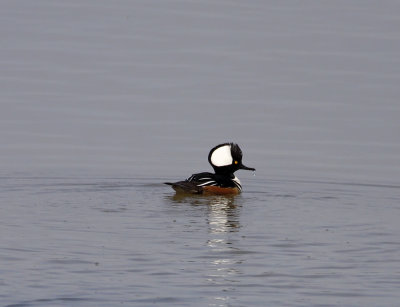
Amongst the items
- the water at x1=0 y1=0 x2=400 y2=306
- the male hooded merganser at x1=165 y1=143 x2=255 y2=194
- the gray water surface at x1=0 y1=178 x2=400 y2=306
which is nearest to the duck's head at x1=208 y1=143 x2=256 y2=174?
the male hooded merganser at x1=165 y1=143 x2=255 y2=194

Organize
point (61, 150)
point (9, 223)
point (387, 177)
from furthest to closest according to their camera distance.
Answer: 1. point (61, 150)
2. point (387, 177)
3. point (9, 223)

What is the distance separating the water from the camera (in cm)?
1031

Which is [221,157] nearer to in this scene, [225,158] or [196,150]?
[225,158]

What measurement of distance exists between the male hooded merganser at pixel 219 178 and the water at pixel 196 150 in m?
0.20

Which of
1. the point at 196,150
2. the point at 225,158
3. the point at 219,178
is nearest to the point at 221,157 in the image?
the point at 225,158

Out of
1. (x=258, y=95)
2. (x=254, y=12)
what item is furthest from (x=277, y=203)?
(x=254, y=12)

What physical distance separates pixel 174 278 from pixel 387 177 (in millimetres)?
7883

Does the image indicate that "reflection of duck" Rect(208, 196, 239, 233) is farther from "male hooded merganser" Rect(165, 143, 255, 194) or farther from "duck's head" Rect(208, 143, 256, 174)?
"duck's head" Rect(208, 143, 256, 174)

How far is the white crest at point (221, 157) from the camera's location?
16.8 m

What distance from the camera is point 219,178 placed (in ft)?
52.1

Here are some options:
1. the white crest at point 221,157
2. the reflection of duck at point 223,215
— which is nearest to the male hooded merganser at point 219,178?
the white crest at point 221,157

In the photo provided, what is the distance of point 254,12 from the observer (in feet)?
120

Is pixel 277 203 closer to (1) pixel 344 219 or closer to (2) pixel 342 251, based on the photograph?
(1) pixel 344 219

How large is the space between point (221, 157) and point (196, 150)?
245 centimetres
